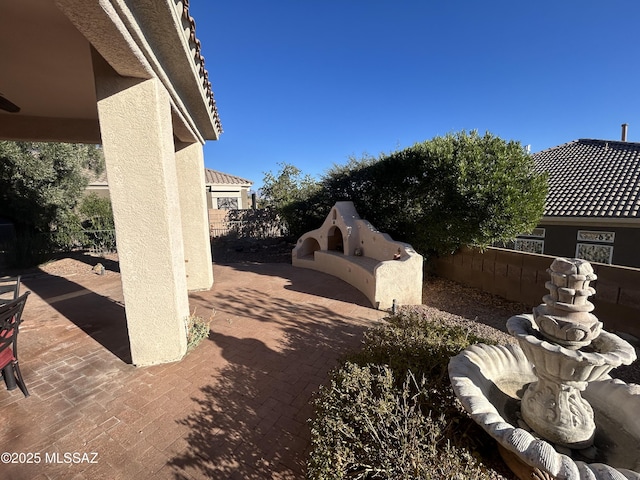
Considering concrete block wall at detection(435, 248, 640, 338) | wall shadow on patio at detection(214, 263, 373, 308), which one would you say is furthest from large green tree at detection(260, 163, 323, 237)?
concrete block wall at detection(435, 248, 640, 338)

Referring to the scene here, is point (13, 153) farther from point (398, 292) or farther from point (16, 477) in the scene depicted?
point (398, 292)

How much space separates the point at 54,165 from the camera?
11.8 metres

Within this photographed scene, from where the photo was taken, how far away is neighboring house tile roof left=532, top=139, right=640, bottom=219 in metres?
10.9

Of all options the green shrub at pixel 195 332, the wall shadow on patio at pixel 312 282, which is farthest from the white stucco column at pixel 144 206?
the wall shadow on patio at pixel 312 282

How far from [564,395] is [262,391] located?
11.3 ft

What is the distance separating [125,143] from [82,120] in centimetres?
582

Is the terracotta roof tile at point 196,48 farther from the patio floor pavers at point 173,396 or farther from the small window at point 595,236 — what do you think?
the small window at point 595,236

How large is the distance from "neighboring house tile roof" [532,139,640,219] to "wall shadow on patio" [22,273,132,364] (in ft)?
51.8

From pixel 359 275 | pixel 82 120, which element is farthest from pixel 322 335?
pixel 82 120

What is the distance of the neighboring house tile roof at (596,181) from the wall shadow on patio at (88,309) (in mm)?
15800

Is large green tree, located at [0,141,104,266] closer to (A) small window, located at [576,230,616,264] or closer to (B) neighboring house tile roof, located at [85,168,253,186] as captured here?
(B) neighboring house tile roof, located at [85,168,253,186]

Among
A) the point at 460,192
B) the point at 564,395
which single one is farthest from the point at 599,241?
the point at 564,395

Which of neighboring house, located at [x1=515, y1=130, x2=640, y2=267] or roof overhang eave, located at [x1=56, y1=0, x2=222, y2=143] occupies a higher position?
roof overhang eave, located at [x1=56, y1=0, x2=222, y2=143]

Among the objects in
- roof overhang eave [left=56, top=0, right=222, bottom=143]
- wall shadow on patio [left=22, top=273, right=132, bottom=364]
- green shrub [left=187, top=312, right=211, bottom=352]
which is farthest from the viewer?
wall shadow on patio [left=22, top=273, right=132, bottom=364]
